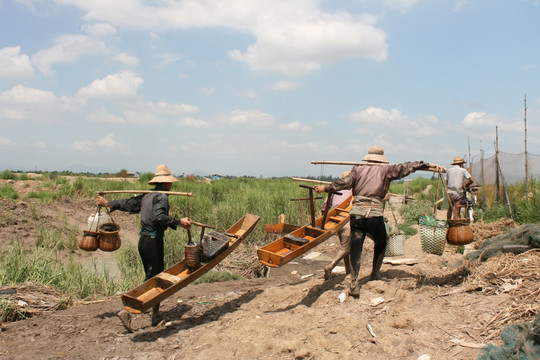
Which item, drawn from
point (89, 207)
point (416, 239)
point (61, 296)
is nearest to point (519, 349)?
point (61, 296)

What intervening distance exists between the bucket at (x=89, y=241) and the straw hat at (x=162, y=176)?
975mm

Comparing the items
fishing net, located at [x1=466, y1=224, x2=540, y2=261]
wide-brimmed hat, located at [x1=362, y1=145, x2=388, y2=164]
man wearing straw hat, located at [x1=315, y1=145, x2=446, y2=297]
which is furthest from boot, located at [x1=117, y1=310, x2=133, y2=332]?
fishing net, located at [x1=466, y1=224, x2=540, y2=261]

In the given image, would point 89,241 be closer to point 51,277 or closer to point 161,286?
point 161,286

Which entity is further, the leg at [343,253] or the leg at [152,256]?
the leg at [343,253]

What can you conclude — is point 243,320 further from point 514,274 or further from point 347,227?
point 514,274

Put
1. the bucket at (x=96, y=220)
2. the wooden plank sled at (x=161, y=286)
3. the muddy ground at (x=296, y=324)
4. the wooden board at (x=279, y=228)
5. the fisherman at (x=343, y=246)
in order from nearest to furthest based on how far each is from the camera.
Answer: the muddy ground at (x=296, y=324), the wooden plank sled at (x=161, y=286), the bucket at (x=96, y=220), the fisherman at (x=343, y=246), the wooden board at (x=279, y=228)

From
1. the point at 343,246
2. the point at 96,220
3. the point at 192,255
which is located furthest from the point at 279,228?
the point at 96,220

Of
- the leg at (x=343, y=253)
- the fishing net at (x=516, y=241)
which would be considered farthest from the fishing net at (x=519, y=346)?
the leg at (x=343, y=253)

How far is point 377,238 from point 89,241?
11.7 feet

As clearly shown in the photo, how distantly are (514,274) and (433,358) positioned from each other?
180cm

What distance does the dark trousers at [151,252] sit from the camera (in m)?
4.66

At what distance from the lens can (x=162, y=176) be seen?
5.02 metres

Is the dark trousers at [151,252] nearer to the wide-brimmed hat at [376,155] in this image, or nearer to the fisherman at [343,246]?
the fisherman at [343,246]

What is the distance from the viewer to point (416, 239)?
30.7 ft
